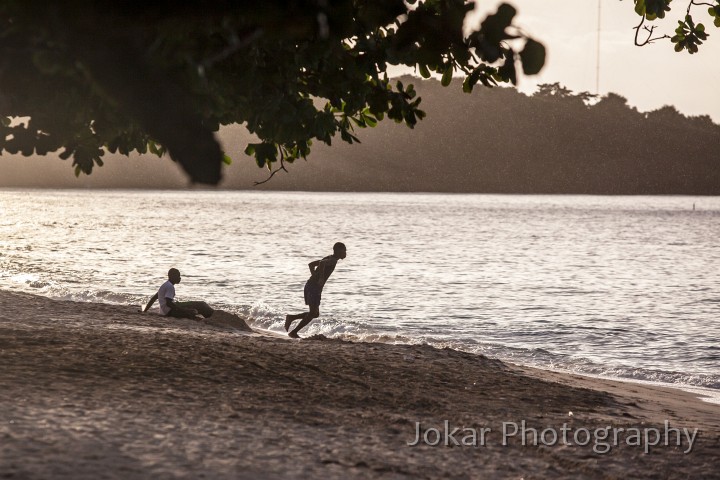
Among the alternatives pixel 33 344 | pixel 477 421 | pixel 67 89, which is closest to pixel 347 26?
pixel 67 89

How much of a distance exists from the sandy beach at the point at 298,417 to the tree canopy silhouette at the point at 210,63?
2.33 metres

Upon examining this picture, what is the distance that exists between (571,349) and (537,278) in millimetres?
22692

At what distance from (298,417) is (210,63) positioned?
5235 millimetres

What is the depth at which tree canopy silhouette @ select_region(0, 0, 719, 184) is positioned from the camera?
11.0 ft

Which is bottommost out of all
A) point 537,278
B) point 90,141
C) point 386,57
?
point 537,278

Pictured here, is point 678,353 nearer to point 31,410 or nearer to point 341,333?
point 341,333

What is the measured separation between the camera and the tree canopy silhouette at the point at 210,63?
3.37m

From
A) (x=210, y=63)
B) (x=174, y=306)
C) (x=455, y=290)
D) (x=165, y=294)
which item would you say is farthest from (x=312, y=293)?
(x=455, y=290)

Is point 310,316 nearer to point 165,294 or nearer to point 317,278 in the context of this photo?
point 317,278

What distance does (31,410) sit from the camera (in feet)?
24.5

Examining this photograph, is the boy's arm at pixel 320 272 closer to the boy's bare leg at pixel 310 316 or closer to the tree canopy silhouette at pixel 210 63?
the boy's bare leg at pixel 310 316

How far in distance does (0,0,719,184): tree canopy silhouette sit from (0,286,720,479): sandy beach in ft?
7.66

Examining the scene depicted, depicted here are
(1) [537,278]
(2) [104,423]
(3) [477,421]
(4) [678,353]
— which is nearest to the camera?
(2) [104,423]

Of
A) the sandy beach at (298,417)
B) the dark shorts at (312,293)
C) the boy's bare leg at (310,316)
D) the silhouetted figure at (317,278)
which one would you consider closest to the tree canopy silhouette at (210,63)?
the sandy beach at (298,417)
